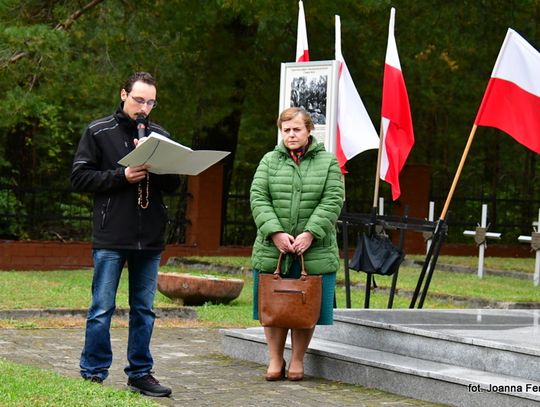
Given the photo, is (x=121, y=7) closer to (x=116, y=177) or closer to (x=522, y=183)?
(x=522, y=183)

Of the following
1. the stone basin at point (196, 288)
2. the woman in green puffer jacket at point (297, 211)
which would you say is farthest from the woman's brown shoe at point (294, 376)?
the stone basin at point (196, 288)

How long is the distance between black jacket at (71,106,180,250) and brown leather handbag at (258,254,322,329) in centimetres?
102

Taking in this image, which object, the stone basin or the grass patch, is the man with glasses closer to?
the grass patch

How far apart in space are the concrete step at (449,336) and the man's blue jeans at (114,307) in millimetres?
2132

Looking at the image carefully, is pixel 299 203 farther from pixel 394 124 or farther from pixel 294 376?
pixel 394 124

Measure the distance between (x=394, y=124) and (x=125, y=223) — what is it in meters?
4.56

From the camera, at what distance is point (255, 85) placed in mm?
23453

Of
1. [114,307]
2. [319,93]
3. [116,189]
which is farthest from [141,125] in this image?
[319,93]

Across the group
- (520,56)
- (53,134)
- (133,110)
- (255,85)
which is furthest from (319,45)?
(133,110)

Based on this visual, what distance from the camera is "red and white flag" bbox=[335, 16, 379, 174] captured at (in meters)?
11.8

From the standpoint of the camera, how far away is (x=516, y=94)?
11164 millimetres

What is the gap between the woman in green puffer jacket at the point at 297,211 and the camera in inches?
335

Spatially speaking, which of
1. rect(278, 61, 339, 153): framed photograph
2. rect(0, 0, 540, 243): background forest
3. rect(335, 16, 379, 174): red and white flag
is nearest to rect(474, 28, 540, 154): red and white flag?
rect(335, 16, 379, 174): red and white flag

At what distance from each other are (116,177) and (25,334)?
4079 mm
